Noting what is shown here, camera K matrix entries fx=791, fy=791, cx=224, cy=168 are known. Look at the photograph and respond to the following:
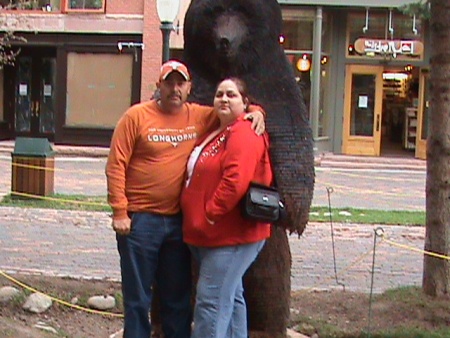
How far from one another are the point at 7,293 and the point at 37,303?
31cm

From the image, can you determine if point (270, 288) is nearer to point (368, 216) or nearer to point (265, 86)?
point (265, 86)

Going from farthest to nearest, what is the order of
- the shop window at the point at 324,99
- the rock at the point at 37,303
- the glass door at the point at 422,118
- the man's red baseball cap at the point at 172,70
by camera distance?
1. the glass door at the point at 422,118
2. the shop window at the point at 324,99
3. the rock at the point at 37,303
4. the man's red baseball cap at the point at 172,70

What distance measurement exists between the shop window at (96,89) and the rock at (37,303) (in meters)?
15.3

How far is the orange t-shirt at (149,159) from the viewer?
386cm

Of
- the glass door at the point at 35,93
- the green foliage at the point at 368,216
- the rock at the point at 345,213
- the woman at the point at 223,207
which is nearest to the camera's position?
the woman at the point at 223,207

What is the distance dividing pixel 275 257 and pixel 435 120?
257 cm

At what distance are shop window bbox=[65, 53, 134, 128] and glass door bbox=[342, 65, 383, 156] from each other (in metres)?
5.87

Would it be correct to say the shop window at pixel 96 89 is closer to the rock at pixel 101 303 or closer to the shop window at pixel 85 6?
the shop window at pixel 85 6

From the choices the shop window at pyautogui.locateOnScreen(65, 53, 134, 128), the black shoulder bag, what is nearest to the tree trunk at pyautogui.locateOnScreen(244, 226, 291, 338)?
the black shoulder bag

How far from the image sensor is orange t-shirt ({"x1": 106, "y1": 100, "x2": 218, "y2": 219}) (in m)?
3.86

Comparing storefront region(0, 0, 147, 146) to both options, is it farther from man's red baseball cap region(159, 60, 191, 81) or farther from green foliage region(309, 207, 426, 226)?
man's red baseball cap region(159, 60, 191, 81)

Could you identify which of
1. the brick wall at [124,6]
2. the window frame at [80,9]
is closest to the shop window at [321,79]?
the brick wall at [124,6]

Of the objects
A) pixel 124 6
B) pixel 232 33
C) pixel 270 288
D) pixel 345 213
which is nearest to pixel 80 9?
pixel 124 6

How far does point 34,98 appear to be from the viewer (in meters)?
22.8
